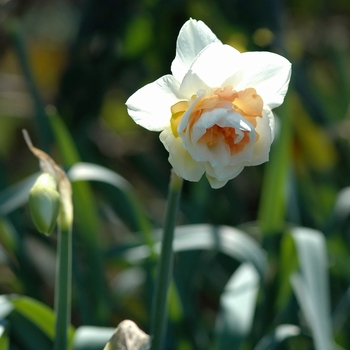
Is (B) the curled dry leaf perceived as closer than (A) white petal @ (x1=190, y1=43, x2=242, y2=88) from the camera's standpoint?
No

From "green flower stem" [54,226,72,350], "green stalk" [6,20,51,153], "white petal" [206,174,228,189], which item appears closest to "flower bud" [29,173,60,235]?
"green flower stem" [54,226,72,350]

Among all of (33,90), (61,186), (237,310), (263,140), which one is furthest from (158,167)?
(263,140)

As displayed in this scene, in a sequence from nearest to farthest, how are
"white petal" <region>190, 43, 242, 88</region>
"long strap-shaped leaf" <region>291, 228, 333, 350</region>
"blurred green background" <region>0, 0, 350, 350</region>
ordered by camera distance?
"white petal" <region>190, 43, 242, 88</region>
"long strap-shaped leaf" <region>291, 228, 333, 350</region>
"blurred green background" <region>0, 0, 350, 350</region>

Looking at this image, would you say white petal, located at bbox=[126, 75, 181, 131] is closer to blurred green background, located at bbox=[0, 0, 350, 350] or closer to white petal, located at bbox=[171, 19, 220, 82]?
white petal, located at bbox=[171, 19, 220, 82]

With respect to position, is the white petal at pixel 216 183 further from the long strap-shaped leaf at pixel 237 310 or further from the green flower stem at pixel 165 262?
the long strap-shaped leaf at pixel 237 310

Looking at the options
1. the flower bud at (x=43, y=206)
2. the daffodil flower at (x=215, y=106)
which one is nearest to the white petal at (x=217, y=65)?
the daffodil flower at (x=215, y=106)

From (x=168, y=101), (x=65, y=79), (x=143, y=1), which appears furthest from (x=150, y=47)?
(x=168, y=101)

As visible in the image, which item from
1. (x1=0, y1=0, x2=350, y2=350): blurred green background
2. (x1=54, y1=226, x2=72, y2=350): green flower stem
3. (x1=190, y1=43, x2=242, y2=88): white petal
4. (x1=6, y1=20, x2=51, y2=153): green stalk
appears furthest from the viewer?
(x1=6, y1=20, x2=51, y2=153): green stalk

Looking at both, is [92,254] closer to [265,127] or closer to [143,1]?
[265,127]

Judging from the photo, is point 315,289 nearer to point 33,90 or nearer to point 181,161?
point 181,161

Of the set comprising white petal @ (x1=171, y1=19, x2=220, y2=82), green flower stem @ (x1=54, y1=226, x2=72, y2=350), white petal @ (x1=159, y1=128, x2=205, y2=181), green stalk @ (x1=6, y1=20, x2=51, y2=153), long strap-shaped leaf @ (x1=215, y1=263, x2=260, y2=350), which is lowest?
long strap-shaped leaf @ (x1=215, y1=263, x2=260, y2=350)
